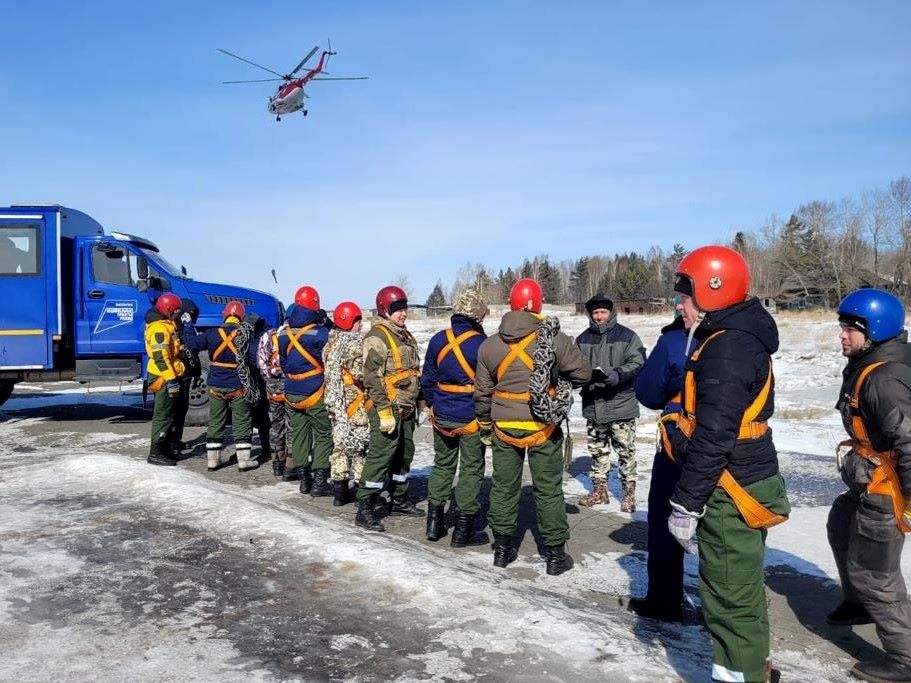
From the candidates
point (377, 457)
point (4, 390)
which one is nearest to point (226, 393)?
point (377, 457)

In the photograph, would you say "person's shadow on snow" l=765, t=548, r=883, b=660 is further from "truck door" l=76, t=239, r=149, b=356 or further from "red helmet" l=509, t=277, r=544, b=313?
"truck door" l=76, t=239, r=149, b=356

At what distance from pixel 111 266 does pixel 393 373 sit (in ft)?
26.5

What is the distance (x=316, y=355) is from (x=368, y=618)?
12.5 ft

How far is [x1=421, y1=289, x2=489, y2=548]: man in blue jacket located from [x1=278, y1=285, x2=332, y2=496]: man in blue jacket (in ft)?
6.19

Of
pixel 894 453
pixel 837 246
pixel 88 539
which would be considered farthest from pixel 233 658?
pixel 837 246

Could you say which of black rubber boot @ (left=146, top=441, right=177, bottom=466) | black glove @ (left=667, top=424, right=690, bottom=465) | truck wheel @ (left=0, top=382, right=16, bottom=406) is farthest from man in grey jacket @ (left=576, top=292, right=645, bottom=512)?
truck wheel @ (left=0, top=382, right=16, bottom=406)

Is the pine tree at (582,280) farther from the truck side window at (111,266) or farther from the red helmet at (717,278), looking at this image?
the red helmet at (717,278)

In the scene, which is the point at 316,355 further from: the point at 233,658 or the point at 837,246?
the point at 837,246

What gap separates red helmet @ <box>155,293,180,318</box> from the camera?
8.24 metres

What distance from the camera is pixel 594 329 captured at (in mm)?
6648

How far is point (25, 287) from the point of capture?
36.7ft

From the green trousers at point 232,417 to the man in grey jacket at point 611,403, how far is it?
406 centimetres

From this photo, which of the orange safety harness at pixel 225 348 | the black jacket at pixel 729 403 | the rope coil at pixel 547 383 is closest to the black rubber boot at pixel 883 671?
the black jacket at pixel 729 403

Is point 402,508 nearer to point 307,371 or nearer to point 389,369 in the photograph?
point 389,369
